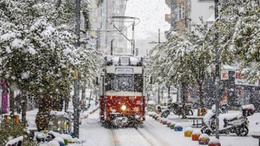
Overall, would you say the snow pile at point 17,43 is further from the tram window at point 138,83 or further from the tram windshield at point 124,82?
the tram window at point 138,83

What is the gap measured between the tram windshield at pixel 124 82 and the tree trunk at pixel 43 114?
504 centimetres

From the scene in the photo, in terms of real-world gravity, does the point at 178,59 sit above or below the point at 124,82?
above

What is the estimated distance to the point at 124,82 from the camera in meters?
24.0

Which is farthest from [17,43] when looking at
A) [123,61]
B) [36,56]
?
[123,61]

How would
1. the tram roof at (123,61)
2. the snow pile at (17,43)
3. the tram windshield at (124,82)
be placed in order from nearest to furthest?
the snow pile at (17,43) < the tram windshield at (124,82) < the tram roof at (123,61)

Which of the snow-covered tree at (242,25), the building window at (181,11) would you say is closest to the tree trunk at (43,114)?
the snow-covered tree at (242,25)

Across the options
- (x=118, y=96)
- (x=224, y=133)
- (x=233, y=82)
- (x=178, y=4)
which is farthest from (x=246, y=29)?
(x=178, y=4)

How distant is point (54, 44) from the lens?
14.8m

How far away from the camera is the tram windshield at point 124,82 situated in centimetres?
2392

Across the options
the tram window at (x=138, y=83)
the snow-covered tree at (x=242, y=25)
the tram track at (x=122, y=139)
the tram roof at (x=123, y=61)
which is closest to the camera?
the snow-covered tree at (x=242, y=25)

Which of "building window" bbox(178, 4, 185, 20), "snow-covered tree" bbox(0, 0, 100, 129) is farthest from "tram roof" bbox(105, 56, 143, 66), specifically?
"building window" bbox(178, 4, 185, 20)

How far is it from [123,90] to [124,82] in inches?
17.6

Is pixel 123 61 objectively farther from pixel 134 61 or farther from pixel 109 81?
pixel 109 81

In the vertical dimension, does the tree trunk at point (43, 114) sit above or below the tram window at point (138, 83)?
below
